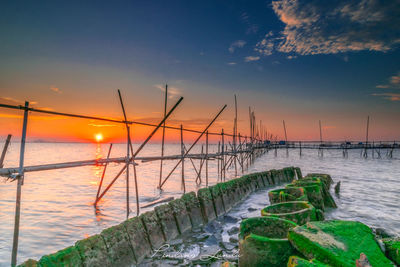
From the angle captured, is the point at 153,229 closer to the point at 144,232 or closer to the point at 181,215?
the point at 144,232

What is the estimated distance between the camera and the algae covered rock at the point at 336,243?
291 cm

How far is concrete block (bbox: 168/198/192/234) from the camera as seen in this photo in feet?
20.0

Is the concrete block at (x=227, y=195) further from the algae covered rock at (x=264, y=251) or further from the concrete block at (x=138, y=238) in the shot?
the algae covered rock at (x=264, y=251)

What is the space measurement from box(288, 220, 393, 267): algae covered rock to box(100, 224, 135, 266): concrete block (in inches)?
120

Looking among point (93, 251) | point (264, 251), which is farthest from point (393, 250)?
point (93, 251)

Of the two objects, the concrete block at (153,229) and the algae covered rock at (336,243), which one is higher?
the algae covered rock at (336,243)

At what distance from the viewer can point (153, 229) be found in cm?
525

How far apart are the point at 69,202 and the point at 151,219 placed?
9784 mm

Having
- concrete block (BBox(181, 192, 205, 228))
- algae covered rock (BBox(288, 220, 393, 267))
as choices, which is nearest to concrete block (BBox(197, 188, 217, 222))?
concrete block (BBox(181, 192, 205, 228))

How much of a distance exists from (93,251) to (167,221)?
7.43 feet

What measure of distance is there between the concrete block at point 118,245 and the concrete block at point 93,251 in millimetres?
93

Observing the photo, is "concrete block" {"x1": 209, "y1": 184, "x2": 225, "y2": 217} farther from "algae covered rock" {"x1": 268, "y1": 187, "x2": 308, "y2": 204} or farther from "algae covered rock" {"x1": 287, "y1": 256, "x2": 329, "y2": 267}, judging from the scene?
"algae covered rock" {"x1": 287, "y1": 256, "x2": 329, "y2": 267}

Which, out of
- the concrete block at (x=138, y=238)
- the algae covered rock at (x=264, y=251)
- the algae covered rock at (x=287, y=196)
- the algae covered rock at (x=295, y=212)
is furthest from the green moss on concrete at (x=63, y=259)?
the algae covered rock at (x=287, y=196)

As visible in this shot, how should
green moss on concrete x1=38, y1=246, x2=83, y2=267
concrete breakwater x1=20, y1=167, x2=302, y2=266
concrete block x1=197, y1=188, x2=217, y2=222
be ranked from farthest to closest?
concrete block x1=197, y1=188, x2=217, y2=222 < concrete breakwater x1=20, y1=167, x2=302, y2=266 < green moss on concrete x1=38, y1=246, x2=83, y2=267
